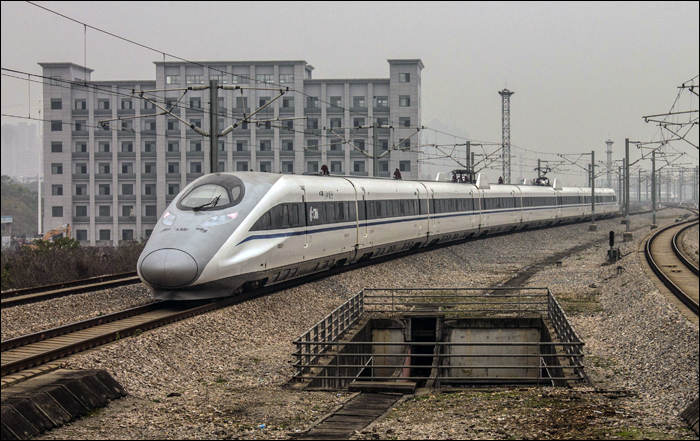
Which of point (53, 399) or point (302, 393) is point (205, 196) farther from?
point (53, 399)

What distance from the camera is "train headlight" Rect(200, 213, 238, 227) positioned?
18966 mm

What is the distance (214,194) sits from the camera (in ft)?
65.7

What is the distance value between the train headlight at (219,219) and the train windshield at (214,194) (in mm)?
345

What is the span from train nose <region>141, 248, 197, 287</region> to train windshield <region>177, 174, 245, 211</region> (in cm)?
184

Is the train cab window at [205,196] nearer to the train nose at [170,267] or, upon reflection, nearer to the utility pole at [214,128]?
the train nose at [170,267]

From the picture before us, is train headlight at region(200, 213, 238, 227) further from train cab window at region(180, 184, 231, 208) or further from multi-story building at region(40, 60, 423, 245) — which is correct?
multi-story building at region(40, 60, 423, 245)

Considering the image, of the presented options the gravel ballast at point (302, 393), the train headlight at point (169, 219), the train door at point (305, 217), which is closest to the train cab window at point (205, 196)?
the train headlight at point (169, 219)

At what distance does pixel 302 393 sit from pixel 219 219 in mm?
6777

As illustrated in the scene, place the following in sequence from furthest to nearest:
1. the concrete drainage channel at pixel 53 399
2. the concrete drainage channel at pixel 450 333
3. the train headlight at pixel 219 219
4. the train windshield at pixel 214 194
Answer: the train windshield at pixel 214 194
the concrete drainage channel at pixel 450 333
the train headlight at pixel 219 219
the concrete drainage channel at pixel 53 399

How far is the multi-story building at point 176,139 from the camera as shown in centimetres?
9481

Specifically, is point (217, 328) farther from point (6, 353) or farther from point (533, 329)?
point (533, 329)

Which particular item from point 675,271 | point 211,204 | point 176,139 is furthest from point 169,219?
point 176,139

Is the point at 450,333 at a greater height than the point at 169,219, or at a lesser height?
lesser

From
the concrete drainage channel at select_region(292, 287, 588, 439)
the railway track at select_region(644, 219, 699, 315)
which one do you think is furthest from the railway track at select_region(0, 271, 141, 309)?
the railway track at select_region(644, 219, 699, 315)
